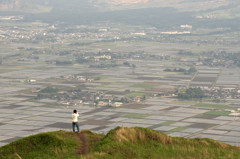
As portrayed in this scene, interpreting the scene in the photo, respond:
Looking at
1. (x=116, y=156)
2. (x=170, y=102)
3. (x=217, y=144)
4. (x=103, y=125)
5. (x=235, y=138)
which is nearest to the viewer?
(x=116, y=156)

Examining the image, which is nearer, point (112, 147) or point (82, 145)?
point (112, 147)

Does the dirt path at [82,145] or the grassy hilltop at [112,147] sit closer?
the grassy hilltop at [112,147]

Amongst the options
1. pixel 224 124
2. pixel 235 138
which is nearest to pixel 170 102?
pixel 224 124

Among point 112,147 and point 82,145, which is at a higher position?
point 112,147

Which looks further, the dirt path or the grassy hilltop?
the dirt path

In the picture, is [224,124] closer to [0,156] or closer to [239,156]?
[239,156]

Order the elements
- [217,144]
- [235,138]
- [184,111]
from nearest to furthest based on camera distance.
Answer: [217,144] < [235,138] < [184,111]
